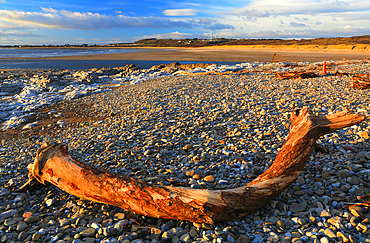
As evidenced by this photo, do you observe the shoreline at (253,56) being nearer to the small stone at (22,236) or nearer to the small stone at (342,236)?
the small stone at (342,236)

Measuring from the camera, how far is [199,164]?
511 cm

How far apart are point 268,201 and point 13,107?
16011mm

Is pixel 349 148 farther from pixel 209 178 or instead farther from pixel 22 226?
pixel 22 226

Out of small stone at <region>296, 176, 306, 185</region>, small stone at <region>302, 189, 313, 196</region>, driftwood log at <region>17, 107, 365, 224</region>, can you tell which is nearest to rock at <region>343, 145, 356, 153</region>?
driftwood log at <region>17, 107, 365, 224</region>

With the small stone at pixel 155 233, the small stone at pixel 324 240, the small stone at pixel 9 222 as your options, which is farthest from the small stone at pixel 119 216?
the small stone at pixel 324 240

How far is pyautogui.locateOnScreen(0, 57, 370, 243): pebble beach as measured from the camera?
3.26m

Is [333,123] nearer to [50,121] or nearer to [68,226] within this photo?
[68,226]

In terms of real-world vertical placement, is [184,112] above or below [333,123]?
below

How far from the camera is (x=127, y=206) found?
12.0ft

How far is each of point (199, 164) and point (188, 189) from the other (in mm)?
1620

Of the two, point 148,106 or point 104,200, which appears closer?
point 104,200

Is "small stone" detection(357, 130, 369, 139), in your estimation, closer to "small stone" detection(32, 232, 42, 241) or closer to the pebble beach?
the pebble beach

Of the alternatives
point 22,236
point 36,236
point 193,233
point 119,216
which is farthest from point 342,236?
point 22,236

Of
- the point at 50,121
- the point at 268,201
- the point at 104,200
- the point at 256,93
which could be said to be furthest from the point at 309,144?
the point at 50,121
